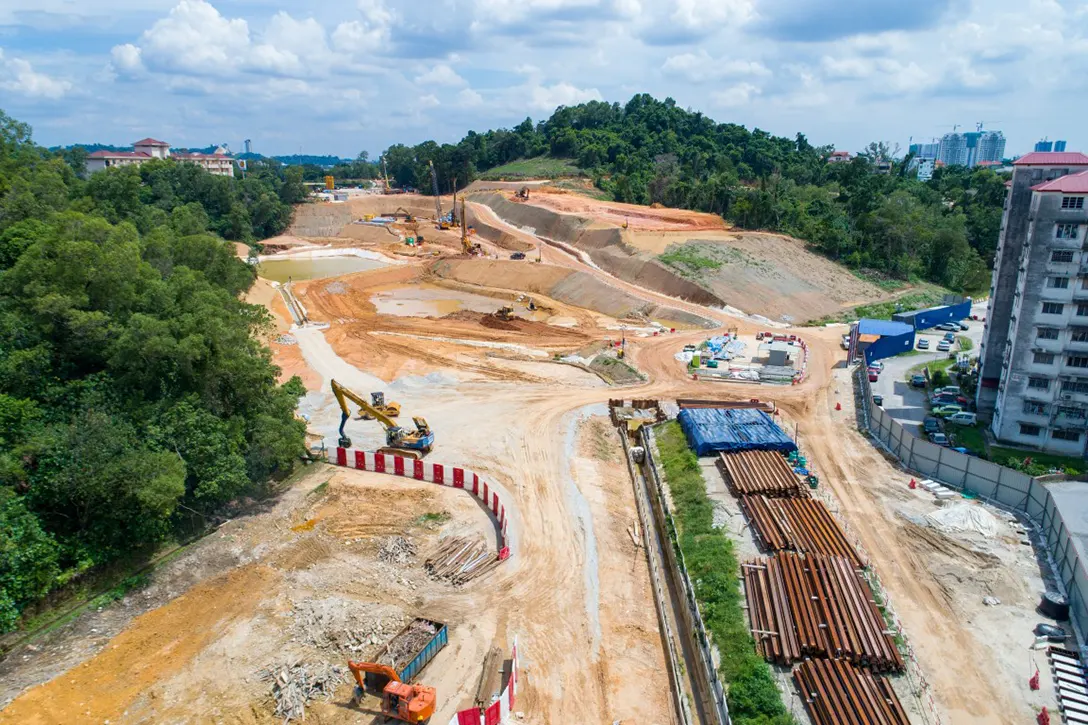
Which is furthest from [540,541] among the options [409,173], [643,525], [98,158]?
[98,158]

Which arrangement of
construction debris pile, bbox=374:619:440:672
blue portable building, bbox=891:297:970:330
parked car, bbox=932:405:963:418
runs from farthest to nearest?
blue portable building, bbox=891:297:970:330
parked car, bbox=932:405:963:418
construction debris pile, bbox=374:619:440:672

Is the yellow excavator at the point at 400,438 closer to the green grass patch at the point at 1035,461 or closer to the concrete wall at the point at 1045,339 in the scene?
the green grass patch at the point at 1035,461

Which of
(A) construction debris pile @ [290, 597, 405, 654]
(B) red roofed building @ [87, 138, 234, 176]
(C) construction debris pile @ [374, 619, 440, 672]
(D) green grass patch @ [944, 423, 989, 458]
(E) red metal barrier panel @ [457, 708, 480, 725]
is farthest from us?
(B) red roofed building @ [87, 138, 234, 176]

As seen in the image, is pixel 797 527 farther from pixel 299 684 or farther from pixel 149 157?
pixel 149 157

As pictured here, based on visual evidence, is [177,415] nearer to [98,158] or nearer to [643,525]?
[643,525]

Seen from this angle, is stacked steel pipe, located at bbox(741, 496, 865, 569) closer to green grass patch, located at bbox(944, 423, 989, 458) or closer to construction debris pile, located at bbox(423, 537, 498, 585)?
construction debris pile, located at bbox(423, 537, 498, 585)

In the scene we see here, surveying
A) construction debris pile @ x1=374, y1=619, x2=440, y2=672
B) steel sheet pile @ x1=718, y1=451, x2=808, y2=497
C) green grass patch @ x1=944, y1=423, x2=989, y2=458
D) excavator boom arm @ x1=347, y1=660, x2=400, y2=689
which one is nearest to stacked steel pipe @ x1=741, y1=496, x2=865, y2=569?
steel sheet pile @ x1=718, y1=451, x2=808, y2=497

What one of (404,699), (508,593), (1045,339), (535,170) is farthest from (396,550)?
(535,170)
